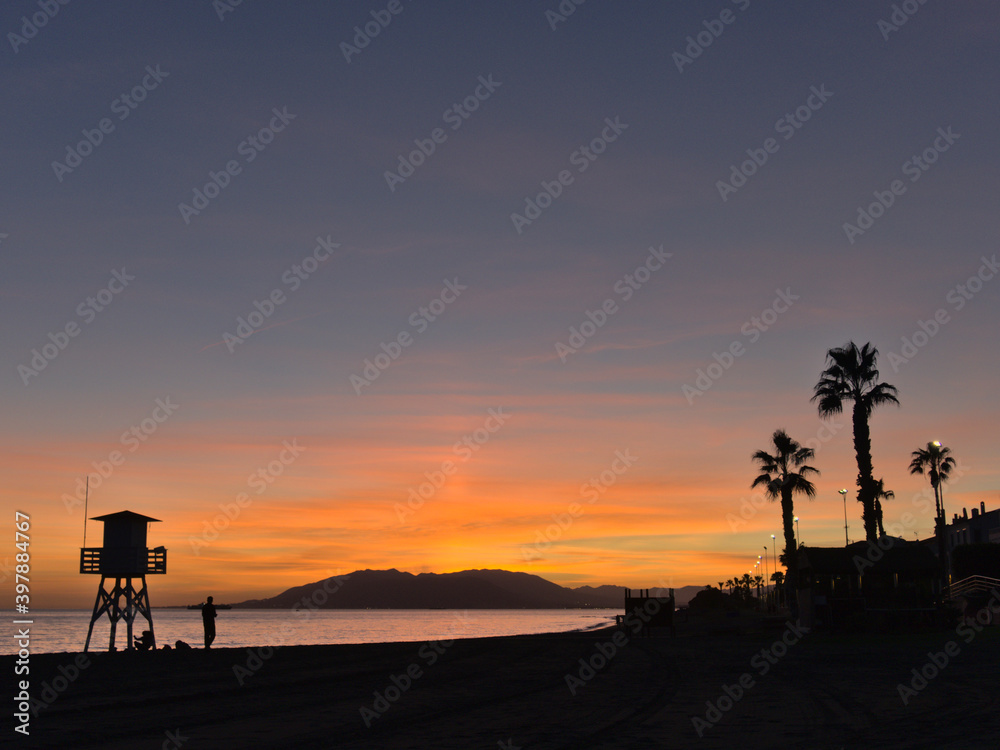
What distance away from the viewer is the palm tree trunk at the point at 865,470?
40438 mm

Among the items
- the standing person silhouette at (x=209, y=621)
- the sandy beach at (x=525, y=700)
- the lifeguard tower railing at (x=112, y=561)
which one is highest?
the lifeguard tower railing at (x=112, y=561)

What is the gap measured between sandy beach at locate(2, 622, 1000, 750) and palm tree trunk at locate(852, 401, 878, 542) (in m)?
13.2

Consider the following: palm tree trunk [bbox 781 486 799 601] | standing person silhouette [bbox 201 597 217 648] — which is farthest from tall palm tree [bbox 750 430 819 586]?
standing person silhouette [bbox 201 597 217 648]

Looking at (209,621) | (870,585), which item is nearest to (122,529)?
(209,621)

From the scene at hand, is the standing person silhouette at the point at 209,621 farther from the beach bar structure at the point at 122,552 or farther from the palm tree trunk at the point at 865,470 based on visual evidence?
the palm tree trunk at the point at 865,470

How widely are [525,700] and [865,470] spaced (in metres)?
29.1

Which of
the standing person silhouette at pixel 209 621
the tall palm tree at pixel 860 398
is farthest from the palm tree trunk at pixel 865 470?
the standing person silhouette at pixel 209 621

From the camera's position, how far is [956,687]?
1667 centimetres

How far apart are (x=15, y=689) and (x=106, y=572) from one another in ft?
80.2

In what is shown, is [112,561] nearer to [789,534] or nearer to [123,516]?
[123,516]

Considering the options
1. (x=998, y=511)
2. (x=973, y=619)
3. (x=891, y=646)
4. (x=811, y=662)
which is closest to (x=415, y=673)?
(x=811, y=662)

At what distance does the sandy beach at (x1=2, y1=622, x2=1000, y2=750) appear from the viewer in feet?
38.3

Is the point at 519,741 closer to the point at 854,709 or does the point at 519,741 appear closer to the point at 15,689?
the point at 854,709

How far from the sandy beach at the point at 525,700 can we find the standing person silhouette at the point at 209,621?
56.5 inches
